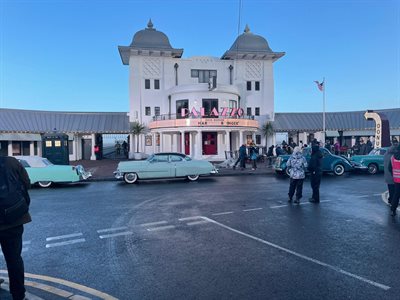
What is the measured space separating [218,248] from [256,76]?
31120 millimetres

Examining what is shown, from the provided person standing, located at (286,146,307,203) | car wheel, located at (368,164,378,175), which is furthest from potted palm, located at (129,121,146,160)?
person standing, located at (286,146,307,203)

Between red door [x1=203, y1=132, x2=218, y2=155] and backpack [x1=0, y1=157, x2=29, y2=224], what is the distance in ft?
81.4

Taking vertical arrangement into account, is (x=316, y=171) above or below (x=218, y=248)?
above

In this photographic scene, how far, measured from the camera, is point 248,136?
106ft

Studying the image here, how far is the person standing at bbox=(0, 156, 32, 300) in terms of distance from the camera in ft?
10.6

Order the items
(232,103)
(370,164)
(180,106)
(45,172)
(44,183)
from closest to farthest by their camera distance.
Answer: (45,172)
(44,183)
(370,164)
(180,106)
(232,103)

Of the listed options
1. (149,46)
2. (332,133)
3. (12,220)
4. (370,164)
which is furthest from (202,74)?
(12,220)

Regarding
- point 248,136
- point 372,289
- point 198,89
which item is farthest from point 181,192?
point 248,136

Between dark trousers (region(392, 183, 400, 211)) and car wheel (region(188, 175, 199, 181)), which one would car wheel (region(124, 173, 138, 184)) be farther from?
dark trousers (region(392, 183, 400, 211))

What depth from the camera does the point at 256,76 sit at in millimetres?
33812

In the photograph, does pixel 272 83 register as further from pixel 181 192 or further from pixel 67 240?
pixel 67 240

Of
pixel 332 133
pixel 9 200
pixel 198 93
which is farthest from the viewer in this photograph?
pixel 332 133

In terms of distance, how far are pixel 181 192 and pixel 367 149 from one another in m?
18.1

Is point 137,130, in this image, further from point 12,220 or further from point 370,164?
point 12,220
